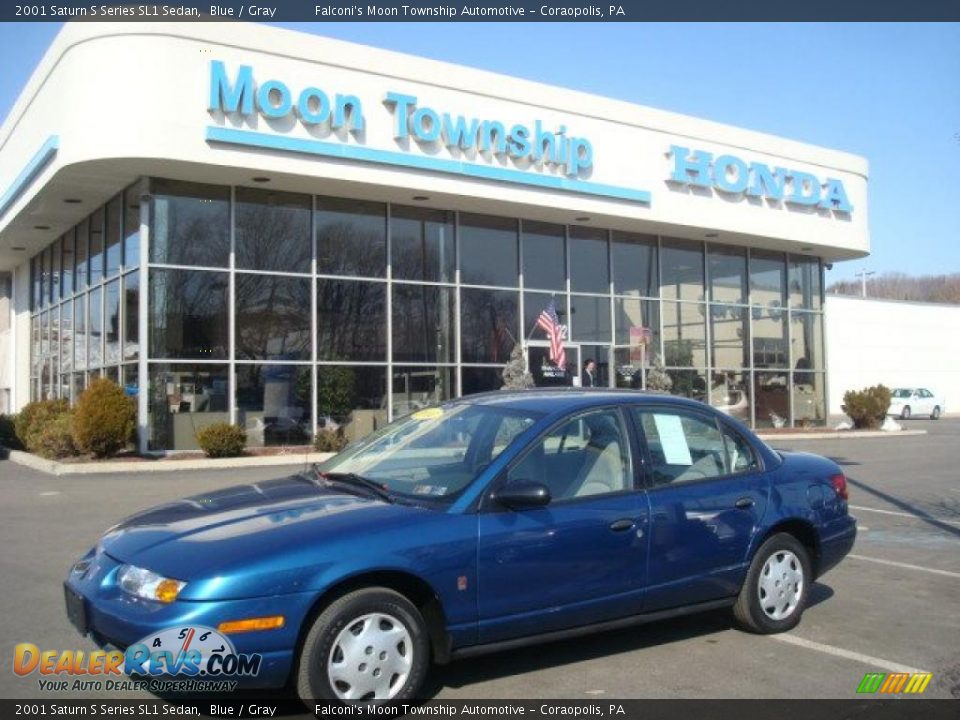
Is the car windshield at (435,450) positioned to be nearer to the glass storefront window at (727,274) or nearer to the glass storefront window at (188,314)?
the glass storefront window at (188,314)

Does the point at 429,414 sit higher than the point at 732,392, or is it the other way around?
the point at 429,414

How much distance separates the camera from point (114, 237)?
1991 cm

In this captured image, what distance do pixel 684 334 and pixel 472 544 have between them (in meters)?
22.2

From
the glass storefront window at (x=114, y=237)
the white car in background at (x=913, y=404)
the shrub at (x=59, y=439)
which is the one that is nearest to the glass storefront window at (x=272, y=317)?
the glass storefront window at (x=114, y=237)

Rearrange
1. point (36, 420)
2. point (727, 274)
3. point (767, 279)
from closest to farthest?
point (36, 420)
point (727, 274)
point (767, 279)

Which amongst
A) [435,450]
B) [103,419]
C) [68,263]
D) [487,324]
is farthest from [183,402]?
[435,450]

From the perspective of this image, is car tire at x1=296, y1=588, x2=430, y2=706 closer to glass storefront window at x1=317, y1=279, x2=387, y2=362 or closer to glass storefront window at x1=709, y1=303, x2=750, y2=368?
glass storefront window at x1=317, y1=279, x2=387, y2=362

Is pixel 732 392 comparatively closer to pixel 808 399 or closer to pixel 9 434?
Answer: pixel 808 399

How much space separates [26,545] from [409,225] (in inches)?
541

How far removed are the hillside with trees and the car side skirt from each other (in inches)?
4134

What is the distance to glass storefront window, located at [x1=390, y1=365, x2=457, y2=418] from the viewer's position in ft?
67.6

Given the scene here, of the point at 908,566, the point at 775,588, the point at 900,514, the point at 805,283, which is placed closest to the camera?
the point at 775,588

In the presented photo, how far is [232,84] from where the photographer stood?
17.2 m

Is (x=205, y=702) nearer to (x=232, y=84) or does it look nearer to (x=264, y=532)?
(x=264, y=532)
